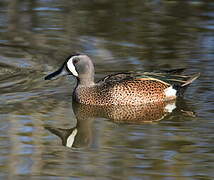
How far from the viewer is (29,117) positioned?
9.46 m

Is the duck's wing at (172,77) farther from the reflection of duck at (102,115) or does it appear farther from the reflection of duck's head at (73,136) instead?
the reflection of duck's head at (73,136)

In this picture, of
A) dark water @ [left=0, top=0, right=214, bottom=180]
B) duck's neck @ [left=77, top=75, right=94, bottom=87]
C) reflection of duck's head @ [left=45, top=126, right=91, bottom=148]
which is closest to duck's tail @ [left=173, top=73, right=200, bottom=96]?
dark water @ [left=0, top=0, right=214, bottom=180]

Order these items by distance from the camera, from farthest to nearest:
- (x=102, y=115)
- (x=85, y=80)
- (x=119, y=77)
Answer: (x=85, y=80) → (x=119, y=77) → (x=102, y=115)

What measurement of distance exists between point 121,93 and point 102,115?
0.54 meters

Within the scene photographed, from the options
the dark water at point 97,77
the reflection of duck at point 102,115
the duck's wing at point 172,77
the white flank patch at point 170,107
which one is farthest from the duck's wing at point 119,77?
the white flank patch at point 170,107

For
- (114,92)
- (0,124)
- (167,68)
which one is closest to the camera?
(0,124)

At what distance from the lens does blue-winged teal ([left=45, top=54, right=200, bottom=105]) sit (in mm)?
10289

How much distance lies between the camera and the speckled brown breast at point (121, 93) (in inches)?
404

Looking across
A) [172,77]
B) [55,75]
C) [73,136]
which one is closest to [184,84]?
[172,77]

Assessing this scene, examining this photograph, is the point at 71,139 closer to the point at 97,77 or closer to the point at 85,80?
the point at 85,80

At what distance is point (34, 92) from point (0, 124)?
1.36m

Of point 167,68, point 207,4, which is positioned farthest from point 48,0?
point 167,68

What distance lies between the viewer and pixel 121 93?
1026 centimetres

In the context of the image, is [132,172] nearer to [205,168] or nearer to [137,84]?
[205,168]
